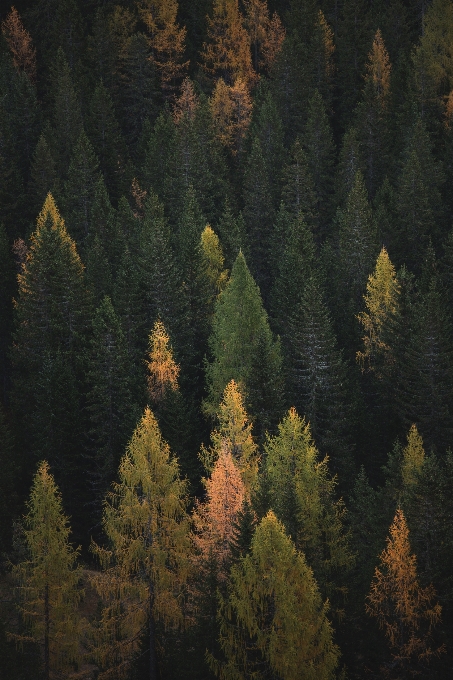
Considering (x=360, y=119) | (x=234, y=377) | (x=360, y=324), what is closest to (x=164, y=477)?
(x=234, y=377)

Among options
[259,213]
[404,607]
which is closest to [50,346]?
[259,213]

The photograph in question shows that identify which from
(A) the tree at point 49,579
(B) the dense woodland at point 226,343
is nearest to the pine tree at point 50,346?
(B) the dense woodland at point 226,343

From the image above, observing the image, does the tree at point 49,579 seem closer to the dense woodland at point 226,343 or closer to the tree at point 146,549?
the dense woodland at point 226,343

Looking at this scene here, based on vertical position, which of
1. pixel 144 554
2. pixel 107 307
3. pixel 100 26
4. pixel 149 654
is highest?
pixel 100 26

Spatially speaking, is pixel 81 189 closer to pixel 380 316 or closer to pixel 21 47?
pixel 380 316

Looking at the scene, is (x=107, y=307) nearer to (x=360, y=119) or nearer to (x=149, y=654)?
(x=149, y=654)
